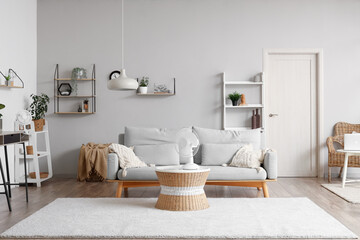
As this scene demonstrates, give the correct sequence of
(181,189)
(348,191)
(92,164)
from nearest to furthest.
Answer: (181,189)
(348,191)
(92,164)

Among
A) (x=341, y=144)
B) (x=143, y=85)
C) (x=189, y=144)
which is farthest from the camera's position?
(x=143, y=85)

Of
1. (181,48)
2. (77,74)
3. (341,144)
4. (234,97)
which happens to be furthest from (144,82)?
(341,144)

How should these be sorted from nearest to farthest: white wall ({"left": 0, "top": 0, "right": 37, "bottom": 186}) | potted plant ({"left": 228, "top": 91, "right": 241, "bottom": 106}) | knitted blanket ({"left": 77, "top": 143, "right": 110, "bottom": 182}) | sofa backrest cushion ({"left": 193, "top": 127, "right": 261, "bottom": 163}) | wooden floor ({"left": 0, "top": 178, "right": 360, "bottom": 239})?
wooden floor ({"left": 0, "top": 178, "right": 360, "bottom": 239})
sofa backrest cushion ({"left": 193, "top": 127, "right": 261, "bottom": 163})
white wall ({"left": 0, "top": 0, "right": 37, "bottom": 186})
knitted blanket ({"left": 77, "top": 143, "right": 110, "bottom": 182})
potted plant ({"left": 228, "top": 91, "right": 241, "bottom": 106})

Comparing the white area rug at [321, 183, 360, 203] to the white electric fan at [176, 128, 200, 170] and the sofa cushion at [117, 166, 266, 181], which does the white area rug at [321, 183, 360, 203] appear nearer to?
the sofa cushion at [117, 166, 266, 181]

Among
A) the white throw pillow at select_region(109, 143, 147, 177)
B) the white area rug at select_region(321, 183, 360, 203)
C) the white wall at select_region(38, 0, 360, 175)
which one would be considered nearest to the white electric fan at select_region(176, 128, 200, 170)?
the white throw pillow at select_region(109, 143, 147, 177)

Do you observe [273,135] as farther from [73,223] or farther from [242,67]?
[73,223]

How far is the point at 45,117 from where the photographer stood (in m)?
6.80

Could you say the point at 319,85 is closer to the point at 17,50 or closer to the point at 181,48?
the point at 181,48

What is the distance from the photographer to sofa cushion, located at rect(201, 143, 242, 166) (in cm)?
523

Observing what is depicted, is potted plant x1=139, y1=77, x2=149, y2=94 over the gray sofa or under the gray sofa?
over

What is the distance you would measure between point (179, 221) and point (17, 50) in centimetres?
387

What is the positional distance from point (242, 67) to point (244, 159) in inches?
88.1

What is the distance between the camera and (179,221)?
368cm

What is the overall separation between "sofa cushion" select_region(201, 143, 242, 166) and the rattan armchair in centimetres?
187
